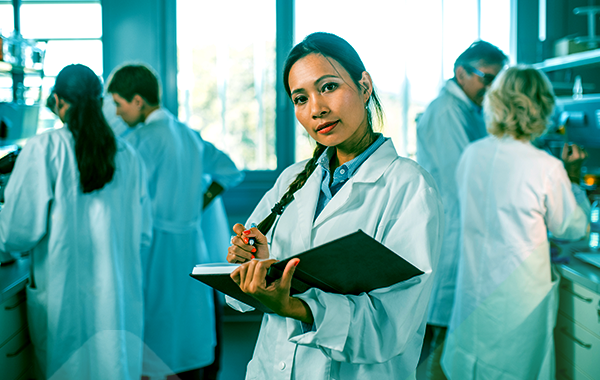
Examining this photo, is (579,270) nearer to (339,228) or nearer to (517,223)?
(517,223)

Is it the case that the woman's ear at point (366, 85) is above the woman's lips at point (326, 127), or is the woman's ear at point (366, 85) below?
above

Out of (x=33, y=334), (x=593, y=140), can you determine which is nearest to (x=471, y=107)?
(x=593, y=140)

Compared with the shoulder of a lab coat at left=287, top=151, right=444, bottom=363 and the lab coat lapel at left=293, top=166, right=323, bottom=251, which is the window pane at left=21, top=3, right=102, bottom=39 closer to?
the lab coat lapel at left=293, top=166, right=323, bottom=251

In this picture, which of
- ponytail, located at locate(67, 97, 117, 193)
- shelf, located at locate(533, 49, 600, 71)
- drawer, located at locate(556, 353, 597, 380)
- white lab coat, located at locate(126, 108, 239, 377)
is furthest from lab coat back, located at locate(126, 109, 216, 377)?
shelf, located at locate(533, 49, 600, 71)

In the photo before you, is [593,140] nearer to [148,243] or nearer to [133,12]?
[148,243]

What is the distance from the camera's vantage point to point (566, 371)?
2006 mm

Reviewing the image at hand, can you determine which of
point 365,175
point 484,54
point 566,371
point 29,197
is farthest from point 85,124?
point 566,371

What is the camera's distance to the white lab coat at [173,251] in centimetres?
252

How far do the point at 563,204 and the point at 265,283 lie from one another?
1433mm

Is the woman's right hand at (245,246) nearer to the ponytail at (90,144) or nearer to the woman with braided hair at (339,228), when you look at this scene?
the woman with braided hair at (339,228)

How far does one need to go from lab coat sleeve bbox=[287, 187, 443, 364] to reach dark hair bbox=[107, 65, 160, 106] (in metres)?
1.88

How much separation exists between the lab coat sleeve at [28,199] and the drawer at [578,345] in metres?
2.08

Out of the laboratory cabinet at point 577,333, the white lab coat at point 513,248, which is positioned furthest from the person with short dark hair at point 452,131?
the laboratory cabinet at point 577,333

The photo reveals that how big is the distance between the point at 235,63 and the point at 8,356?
2.70 metres
